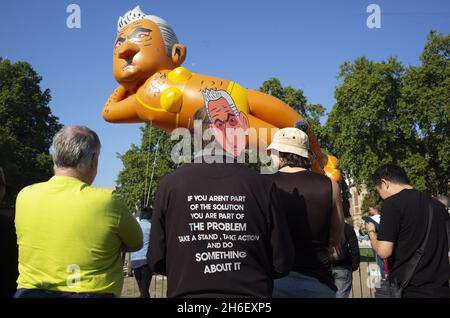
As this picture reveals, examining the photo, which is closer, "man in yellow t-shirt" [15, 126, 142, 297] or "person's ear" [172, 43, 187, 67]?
"man in yellow t-shirt" [15, 126, 142, 297]

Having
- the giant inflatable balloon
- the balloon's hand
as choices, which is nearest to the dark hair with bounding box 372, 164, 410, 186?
the giant inflatable balloon

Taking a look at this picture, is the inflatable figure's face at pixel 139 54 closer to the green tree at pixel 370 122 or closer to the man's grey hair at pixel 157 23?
the man's grey hair at pixel 157 23

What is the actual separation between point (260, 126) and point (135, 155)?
2312 centimetres

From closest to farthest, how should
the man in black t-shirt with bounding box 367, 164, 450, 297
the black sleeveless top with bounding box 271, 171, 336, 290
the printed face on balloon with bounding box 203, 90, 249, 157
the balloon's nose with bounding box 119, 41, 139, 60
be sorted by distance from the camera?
the black sleeveless top with bounding box 271, 171, 336, 290 < the man in black t-shirt with bounding box 367, 164, 450, 297 < the printed face on balloon with bounding box 203, 90, 249, 157 < the balloon's nose with bounding box 119, 41, 139, 60

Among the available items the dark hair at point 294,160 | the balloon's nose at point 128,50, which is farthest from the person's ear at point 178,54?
the dark hair at point 294,160

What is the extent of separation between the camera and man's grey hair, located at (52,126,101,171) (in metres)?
2.24

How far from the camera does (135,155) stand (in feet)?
95.3

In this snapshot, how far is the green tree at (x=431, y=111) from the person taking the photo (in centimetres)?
2361

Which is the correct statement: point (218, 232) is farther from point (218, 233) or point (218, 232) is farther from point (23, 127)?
point (23, 127)

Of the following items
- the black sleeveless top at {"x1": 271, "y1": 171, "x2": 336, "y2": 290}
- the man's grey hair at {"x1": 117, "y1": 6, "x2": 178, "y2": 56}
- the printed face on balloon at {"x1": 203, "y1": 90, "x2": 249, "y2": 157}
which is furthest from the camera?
the man's grey hair at {"x1": 117, "y1": 6, "x2": 178, "y2": 56}

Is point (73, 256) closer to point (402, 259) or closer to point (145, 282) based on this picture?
point (402, 259)

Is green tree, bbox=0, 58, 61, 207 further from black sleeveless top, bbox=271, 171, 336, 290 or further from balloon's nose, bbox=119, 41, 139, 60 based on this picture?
black sleeveless top, bbox=271, 171, 336, 290

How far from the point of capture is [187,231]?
208 cm
